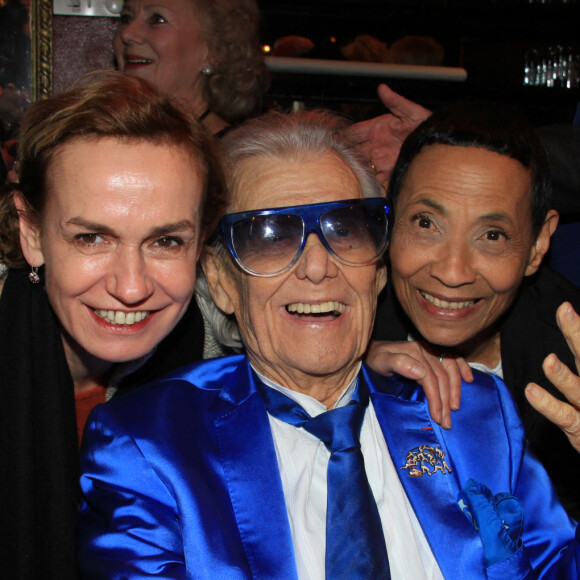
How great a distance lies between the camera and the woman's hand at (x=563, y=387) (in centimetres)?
174

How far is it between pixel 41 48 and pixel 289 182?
2.26 m

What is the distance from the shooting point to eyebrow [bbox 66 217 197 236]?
188 cm

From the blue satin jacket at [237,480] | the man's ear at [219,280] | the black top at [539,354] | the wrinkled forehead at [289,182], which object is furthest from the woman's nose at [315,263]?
the black top at [539,354]

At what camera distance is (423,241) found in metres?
2.39

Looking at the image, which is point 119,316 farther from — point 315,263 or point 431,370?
point 431,370

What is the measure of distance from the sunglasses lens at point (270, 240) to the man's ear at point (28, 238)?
62 cm

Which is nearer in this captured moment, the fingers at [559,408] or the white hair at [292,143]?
the fingers at [559,408]

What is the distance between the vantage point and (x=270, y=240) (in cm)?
197

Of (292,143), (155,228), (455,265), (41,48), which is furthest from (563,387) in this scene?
(41,48)

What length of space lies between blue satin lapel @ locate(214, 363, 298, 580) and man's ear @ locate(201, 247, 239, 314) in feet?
0.87

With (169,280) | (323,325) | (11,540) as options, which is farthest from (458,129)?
(11,540)

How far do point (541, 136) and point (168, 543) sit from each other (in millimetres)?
2157

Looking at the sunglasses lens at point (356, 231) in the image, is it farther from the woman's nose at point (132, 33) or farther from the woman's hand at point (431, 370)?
the woman's nose at point (132, 33)

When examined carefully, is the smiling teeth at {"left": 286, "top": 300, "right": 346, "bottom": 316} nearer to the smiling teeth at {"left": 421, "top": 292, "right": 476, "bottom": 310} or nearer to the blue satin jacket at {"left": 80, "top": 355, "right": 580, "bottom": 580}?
the blue satin jacket at {"left": 80, "top": 355, "right": 580, "bottom": 580}
